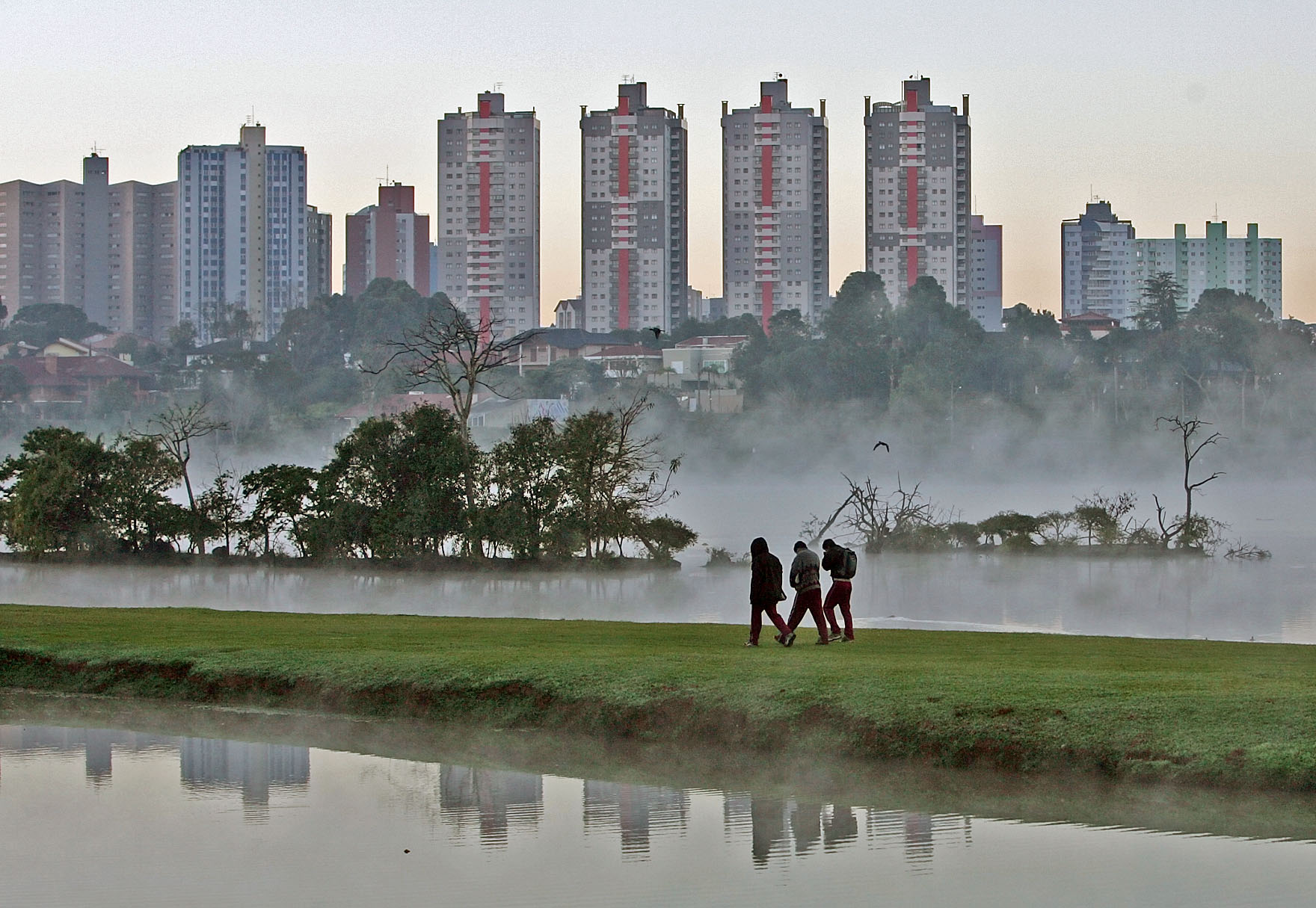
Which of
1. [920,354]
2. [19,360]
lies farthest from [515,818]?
[19,360]

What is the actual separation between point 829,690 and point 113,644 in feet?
27.1

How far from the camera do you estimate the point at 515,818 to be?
11.2 m

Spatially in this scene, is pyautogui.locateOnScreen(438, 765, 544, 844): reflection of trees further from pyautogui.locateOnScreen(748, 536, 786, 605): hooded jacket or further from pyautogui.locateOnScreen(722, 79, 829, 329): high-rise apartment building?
pyautogui.locateOnScreen(722, 79, 829, 329): high-rise apartment building

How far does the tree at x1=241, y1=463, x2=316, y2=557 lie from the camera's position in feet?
144

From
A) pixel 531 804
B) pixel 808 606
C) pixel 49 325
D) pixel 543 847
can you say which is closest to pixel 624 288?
pixel 49 325

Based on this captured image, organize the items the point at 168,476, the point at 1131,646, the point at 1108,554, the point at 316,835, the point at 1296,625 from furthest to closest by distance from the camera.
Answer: the point at 1108,554 < the point at 168,476 < the point at 1296,625 < the point at 1131,646 < the point at 316,835

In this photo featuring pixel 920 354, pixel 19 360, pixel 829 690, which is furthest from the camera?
pixel 19 360

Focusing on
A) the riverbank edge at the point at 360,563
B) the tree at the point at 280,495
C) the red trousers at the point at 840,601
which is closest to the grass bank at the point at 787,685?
the red trousers at the point at 840,601

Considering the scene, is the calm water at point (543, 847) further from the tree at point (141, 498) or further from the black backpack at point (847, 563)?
the tree at point (141, 498)

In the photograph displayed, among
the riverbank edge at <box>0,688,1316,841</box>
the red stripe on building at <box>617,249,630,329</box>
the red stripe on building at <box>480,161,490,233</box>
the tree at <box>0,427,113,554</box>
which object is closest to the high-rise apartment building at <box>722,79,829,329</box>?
the red stripe on building at <box>617,249,630,329</box>

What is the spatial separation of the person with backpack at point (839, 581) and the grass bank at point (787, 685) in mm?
371

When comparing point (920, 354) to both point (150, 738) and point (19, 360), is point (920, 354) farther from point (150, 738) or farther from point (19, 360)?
point (150, 738)

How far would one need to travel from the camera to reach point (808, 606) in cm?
1775

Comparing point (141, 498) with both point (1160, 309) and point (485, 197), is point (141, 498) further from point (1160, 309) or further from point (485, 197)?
point (485, 197)
